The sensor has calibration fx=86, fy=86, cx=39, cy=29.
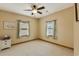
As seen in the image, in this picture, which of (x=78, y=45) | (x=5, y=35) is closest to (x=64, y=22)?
(x=78, y=45)

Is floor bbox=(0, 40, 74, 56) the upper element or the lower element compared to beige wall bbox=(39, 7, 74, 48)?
lower

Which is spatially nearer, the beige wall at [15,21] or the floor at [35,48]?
the beige wall at [15,21]

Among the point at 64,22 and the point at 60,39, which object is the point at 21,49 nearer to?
the point at 60,39

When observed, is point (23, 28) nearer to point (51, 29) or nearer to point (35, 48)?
point (51, 29)

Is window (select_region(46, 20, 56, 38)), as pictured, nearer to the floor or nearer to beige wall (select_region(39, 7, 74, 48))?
beige wall (select_region(39, 7, 74, 48))

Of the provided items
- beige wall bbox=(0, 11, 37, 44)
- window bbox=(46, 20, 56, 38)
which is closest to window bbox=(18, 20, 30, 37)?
beige wall bbox=(0, 11, 37, 44)

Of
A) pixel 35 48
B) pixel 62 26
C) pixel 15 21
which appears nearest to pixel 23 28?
pixel 15 21

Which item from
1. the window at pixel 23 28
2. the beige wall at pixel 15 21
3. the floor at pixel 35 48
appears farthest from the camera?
the floor at pixel 35 48

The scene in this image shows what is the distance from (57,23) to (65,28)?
27 cm

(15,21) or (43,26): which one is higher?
(15,21)

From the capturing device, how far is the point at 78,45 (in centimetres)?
137

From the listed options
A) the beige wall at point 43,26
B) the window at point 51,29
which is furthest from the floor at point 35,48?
the window at point 51,29

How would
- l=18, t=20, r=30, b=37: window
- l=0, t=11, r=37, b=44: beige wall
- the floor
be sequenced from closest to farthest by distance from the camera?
l=18, t=20, r=30, b=37: window
l=0, t=11, r=37, b=44: beige wall
the floor

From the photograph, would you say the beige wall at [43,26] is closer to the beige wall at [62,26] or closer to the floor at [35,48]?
the beige wall at [62,26]
